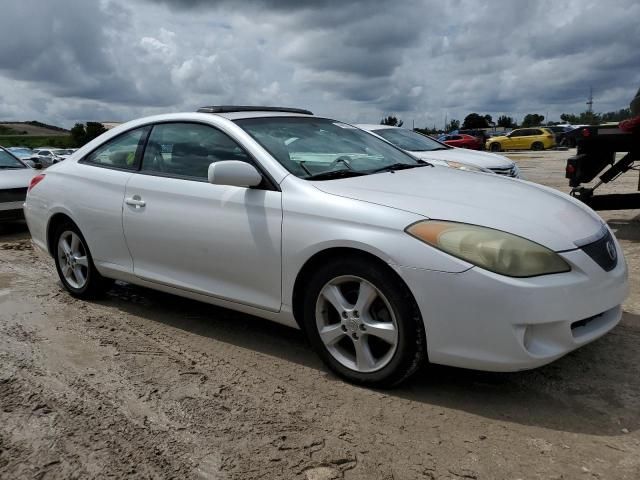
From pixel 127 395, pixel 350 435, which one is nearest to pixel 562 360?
pixel 350 435

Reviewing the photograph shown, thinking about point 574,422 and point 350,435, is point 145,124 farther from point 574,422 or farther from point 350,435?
point 574,422

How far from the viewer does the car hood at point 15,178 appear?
878cm

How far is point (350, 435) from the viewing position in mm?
2711

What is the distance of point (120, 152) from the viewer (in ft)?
15.0

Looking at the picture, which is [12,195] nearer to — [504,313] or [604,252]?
[504,313]

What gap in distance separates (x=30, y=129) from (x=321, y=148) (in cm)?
13430

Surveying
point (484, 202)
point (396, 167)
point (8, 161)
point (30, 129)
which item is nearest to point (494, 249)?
point (484, 202)

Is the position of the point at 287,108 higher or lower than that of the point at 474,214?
higher

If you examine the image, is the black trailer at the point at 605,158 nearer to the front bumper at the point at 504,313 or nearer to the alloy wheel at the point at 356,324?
the front bumper at the point at 504,313

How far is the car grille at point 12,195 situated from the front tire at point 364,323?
22.9ft

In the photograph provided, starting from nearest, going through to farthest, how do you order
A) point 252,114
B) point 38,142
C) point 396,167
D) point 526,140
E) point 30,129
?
point 396,167, point 252,114, point 526,140, point 38,142, point 30,129

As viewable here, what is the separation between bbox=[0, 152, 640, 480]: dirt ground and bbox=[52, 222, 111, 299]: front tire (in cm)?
66

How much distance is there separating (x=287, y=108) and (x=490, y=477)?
3.27 m

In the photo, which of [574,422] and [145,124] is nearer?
[574,422]
